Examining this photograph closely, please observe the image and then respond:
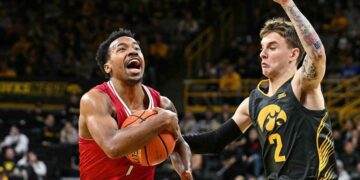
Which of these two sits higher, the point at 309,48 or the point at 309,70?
the point at 309,48

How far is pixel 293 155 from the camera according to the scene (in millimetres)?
5492

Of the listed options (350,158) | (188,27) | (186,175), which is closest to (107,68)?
(186,175)

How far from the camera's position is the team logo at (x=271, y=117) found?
557 cm

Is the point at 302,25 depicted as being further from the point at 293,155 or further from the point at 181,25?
the point at 181,25

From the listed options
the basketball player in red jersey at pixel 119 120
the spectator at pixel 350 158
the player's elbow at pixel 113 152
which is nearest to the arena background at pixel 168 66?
the spectator at pixel 350 158

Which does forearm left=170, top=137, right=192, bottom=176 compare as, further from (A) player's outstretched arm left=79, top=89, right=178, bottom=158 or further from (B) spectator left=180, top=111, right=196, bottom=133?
(B) spectator left=180, top=111, right=196, bottom=133

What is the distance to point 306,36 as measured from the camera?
5305mm

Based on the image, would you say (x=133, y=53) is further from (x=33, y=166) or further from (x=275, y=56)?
(x=33, y=166)

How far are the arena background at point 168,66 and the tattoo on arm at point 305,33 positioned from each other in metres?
8.50

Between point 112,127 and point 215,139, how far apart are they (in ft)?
4.06

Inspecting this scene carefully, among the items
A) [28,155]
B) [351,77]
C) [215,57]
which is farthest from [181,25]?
[28,155]

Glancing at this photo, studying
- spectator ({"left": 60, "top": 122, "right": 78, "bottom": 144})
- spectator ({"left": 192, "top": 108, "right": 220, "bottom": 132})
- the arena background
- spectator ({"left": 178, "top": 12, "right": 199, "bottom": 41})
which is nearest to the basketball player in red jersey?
the arena background

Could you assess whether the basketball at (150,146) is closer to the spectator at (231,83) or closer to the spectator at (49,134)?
the spectator at (49,134)

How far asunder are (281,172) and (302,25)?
115cm
